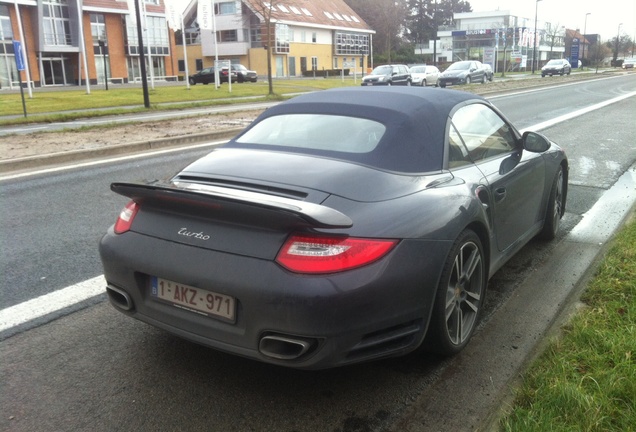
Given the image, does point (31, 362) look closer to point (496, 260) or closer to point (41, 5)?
point (496, 260)

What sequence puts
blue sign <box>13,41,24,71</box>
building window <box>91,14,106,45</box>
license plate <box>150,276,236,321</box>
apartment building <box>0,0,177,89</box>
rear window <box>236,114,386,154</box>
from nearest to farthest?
→ 1. license plate <box>150,276,236,321</box>
2. rear window <box>236,114,386,154</box>
3. blue sign <box>13,41,24,71</box>
4. apartment building <box>0,0,177,89</box>
5. building window <box>91,14,106,45</box>

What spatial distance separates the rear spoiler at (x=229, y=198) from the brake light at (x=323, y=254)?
8 centimetres

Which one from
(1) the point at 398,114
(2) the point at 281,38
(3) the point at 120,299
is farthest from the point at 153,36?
(3) the point at 120,299

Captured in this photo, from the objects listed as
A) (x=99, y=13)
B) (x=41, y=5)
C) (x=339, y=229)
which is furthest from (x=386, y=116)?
(x=99, y=13)

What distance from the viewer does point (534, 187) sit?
4531 millimetres

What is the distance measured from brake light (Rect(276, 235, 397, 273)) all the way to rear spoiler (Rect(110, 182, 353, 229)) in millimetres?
79

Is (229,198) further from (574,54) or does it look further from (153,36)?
(574,54)

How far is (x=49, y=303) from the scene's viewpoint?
13.1ft

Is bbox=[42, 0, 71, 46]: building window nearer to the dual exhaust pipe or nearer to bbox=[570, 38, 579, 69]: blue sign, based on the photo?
the dual exhaust pipe

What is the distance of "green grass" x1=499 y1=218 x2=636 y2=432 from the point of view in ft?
8.10

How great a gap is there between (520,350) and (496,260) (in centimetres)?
64

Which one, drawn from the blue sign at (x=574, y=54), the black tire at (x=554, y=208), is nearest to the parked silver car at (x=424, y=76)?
the black tire at (x=554, y=208)

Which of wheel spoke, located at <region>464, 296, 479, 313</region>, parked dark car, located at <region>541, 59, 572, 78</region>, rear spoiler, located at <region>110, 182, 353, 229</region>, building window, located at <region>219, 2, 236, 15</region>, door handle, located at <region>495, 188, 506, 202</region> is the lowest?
wheel spoke, located at <region>464, 296, 479, 313</region>

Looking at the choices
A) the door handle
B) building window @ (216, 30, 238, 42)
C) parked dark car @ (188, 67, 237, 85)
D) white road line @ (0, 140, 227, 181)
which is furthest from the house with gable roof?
the door handle
